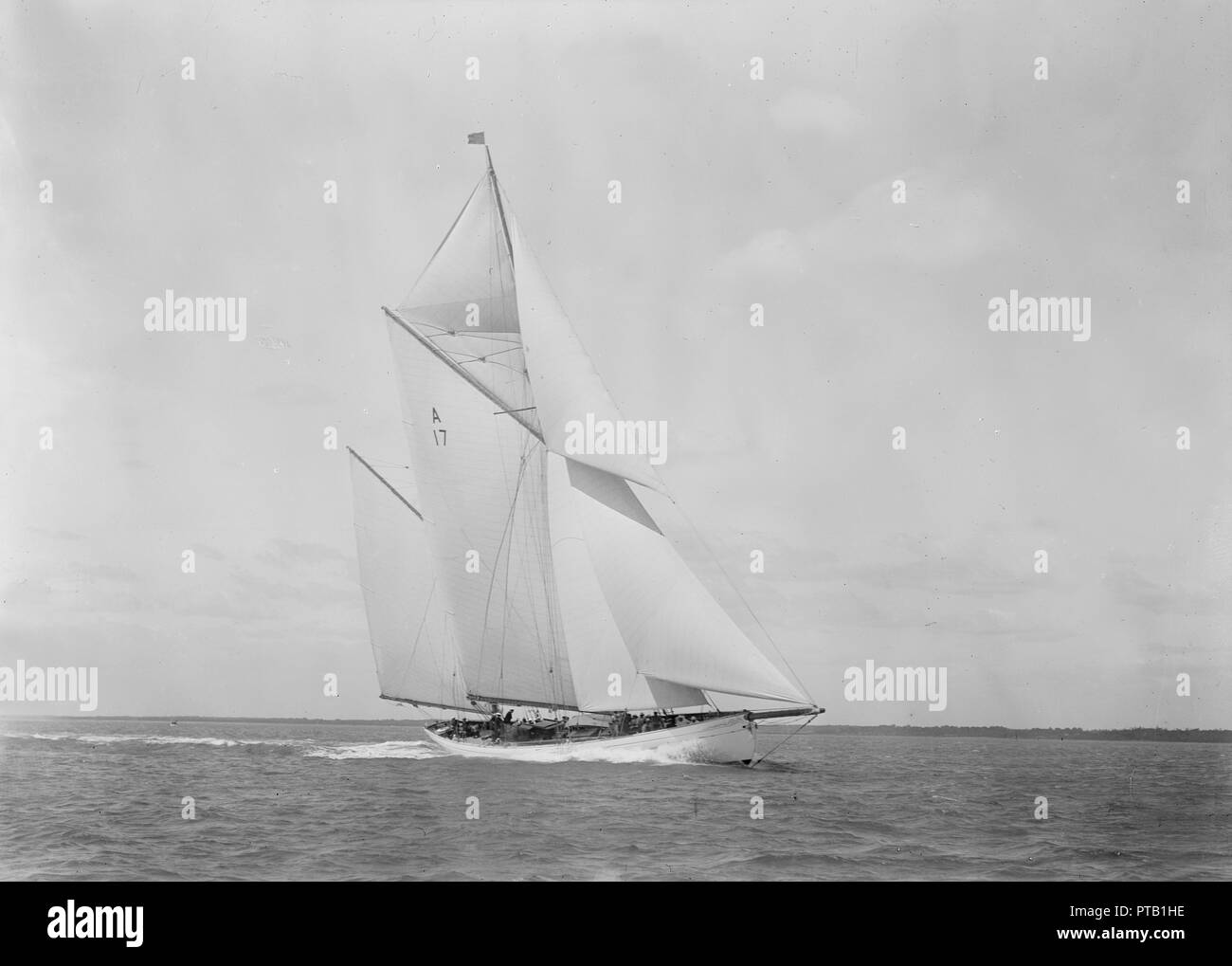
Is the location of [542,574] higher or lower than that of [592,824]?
higher

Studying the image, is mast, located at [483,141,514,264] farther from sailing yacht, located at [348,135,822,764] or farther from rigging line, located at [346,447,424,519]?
rigging line, located at [346,447,424,519]

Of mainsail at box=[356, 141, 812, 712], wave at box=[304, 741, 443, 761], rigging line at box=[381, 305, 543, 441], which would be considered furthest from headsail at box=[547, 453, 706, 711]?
wave at box=[304, 741, 443, 761]

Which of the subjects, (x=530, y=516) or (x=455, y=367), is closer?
(x=455, y=367)

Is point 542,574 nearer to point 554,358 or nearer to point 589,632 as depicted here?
point 589,632

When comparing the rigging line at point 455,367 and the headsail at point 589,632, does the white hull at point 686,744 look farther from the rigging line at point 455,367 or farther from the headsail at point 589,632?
the rigging line at point 455,367

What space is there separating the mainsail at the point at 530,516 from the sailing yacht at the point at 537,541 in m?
0.05

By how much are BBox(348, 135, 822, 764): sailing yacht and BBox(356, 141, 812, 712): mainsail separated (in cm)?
5

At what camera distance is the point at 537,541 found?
130 feet

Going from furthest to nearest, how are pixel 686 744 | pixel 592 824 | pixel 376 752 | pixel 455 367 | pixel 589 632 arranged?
pixel 376 752 < pixel 455 367 < pixel 686 744 < pixel 589 632 < pixel 592 824

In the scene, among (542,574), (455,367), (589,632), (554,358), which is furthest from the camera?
(542,574)

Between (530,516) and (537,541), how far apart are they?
88 centimetres

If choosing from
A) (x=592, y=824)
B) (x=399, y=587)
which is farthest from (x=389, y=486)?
(x=592, y=824)
